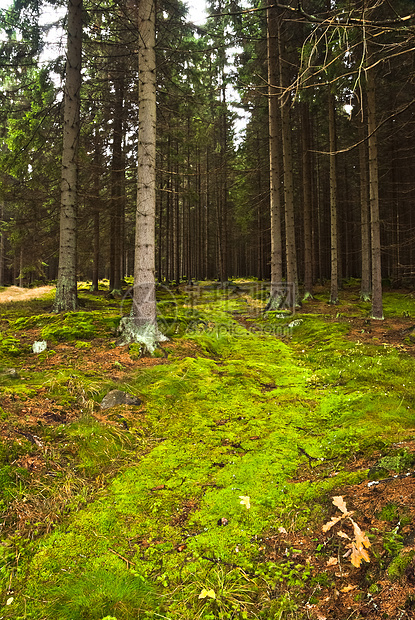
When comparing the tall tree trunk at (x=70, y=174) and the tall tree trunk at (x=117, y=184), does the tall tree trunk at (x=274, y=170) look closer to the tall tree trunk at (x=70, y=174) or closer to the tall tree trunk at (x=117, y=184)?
the tall tree trunk at (x=117, y=184)

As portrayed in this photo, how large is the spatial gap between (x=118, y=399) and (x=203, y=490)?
222 cm

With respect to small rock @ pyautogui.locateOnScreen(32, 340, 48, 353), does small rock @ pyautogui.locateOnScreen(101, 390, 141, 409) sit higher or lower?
lower

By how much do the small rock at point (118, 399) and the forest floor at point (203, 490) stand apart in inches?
5.3

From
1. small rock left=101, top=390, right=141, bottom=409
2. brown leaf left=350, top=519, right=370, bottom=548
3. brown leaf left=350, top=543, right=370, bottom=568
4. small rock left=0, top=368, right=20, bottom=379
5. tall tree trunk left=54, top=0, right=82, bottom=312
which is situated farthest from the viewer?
tall tree trunk left=54, top=0, right=82, bottom=312

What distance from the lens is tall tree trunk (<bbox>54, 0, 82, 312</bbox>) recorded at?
955 centimetres

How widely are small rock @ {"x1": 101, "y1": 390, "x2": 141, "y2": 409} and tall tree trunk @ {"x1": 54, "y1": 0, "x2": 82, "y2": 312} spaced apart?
5.53 m

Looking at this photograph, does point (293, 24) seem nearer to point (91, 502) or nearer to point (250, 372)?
point (250, 372)

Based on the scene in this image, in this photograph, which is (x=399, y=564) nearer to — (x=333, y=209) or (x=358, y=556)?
(x=358, y=556)

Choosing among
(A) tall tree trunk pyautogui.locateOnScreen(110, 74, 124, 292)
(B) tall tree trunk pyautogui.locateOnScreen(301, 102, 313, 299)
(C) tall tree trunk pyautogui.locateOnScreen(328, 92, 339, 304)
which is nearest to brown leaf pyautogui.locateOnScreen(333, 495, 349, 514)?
(C) tall tree trunk pyautogui.locateOnScreen(328, 92, 339, 304)

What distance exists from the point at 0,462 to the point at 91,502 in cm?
95

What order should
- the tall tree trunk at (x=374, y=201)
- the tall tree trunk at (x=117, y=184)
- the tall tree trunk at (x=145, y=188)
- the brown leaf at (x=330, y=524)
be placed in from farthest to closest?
the tall tree trunk at (x=117, y=184)
the tall tree trunk at (x=374, y=201)
the tall tree trunk at (x=145, y=188)
the brown leaf at (x=330, y=524)

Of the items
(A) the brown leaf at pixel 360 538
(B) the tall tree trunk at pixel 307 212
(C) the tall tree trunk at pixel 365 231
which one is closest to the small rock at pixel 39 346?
(A) the brown leaf at pixel 360 538

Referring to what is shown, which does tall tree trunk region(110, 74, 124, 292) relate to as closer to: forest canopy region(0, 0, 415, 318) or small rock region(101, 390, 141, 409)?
forest canopy region(0, 0, 415, 318)

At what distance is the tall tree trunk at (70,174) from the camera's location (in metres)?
9.55
